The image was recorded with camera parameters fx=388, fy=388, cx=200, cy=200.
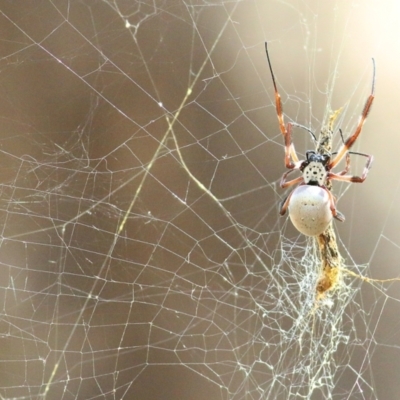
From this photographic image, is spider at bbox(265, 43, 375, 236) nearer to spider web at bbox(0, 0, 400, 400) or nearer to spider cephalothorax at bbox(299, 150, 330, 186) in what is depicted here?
spider cephalothorax at bbox(299, 150, 330, 186)

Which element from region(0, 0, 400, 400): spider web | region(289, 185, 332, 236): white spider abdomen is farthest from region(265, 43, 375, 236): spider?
region(0, 0, 400, 400): spider web

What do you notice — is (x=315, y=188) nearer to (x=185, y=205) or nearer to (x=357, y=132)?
(x=357, y=132)

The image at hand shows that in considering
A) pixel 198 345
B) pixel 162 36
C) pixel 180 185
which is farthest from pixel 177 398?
pixel 162 36

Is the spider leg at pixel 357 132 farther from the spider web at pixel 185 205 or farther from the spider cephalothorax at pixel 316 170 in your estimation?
the spider web at pixel 185 205

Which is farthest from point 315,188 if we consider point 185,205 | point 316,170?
point 185,205

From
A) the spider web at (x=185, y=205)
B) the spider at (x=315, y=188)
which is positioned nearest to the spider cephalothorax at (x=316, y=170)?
the spider at (x=315, y=188)

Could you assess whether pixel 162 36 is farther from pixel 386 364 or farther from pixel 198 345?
pixel 386 364
